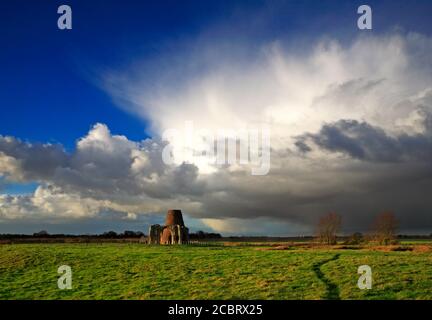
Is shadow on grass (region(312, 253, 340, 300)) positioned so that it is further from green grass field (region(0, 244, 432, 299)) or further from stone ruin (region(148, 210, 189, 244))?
stone ruin (region(148, 210, 189, 244))

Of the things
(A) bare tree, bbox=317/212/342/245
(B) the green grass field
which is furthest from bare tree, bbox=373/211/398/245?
(B) the green grass field

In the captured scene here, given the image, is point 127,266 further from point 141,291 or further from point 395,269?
point 395,269

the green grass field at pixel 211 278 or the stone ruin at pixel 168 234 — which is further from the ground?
the green grass field at pixel 211 278

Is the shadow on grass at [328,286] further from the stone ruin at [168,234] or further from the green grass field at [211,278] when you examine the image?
the stone ruin at [168,234]

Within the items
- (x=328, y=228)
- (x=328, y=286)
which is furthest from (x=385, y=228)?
(x=328, y=286)

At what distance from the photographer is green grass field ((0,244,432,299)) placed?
2294 centimetres

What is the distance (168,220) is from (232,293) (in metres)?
60.0

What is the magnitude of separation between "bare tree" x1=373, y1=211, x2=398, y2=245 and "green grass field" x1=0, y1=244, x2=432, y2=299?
147 ft

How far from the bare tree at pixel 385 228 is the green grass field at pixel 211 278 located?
4468cm

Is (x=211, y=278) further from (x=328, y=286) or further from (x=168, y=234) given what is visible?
(x=168, y=234)

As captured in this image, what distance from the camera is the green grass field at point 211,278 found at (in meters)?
22.9

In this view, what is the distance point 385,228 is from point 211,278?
59.7 metres

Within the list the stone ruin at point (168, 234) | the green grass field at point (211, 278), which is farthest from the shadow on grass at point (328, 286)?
the stone ruin at point (168, 234)

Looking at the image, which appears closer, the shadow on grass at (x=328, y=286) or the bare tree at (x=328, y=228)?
the shadow on grass at (x=328, y=286)
